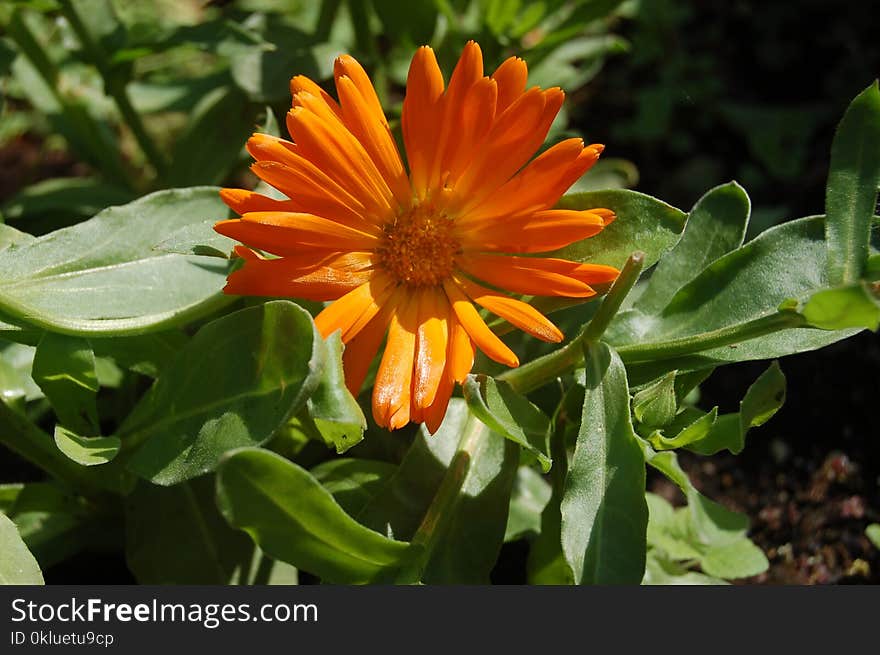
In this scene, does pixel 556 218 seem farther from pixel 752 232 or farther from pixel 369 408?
pixel 752 232

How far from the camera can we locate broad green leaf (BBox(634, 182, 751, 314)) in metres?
1.69

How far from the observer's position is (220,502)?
4.02ft

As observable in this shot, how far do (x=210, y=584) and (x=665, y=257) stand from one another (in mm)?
1005

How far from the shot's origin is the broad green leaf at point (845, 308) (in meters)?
1.19

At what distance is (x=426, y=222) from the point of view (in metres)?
1.60

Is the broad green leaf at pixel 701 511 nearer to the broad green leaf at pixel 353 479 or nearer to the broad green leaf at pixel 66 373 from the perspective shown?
the broad green leaf at pixel 353 479

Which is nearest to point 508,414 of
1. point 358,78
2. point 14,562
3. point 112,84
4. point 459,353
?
point 459,353

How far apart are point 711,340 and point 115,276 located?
0.97 meters

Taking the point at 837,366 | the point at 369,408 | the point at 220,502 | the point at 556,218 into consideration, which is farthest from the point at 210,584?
the point at 837,366

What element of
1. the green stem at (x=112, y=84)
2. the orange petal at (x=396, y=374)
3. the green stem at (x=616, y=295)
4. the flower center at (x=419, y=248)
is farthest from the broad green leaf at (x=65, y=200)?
the green stem at (x=616, y=295)

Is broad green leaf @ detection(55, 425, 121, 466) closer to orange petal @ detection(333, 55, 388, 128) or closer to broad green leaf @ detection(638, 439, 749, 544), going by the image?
orange petal @ detection(333, 55, 388, 128)

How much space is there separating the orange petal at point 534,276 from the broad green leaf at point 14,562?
31.7 inches

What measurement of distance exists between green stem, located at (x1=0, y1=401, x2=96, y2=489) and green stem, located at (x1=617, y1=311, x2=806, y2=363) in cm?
96

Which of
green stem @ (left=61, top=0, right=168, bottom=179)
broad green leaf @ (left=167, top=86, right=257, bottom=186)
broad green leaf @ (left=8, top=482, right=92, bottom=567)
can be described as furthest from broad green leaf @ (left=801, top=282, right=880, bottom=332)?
green stem @ (left=61, top=0, right=168, bottom=179)
